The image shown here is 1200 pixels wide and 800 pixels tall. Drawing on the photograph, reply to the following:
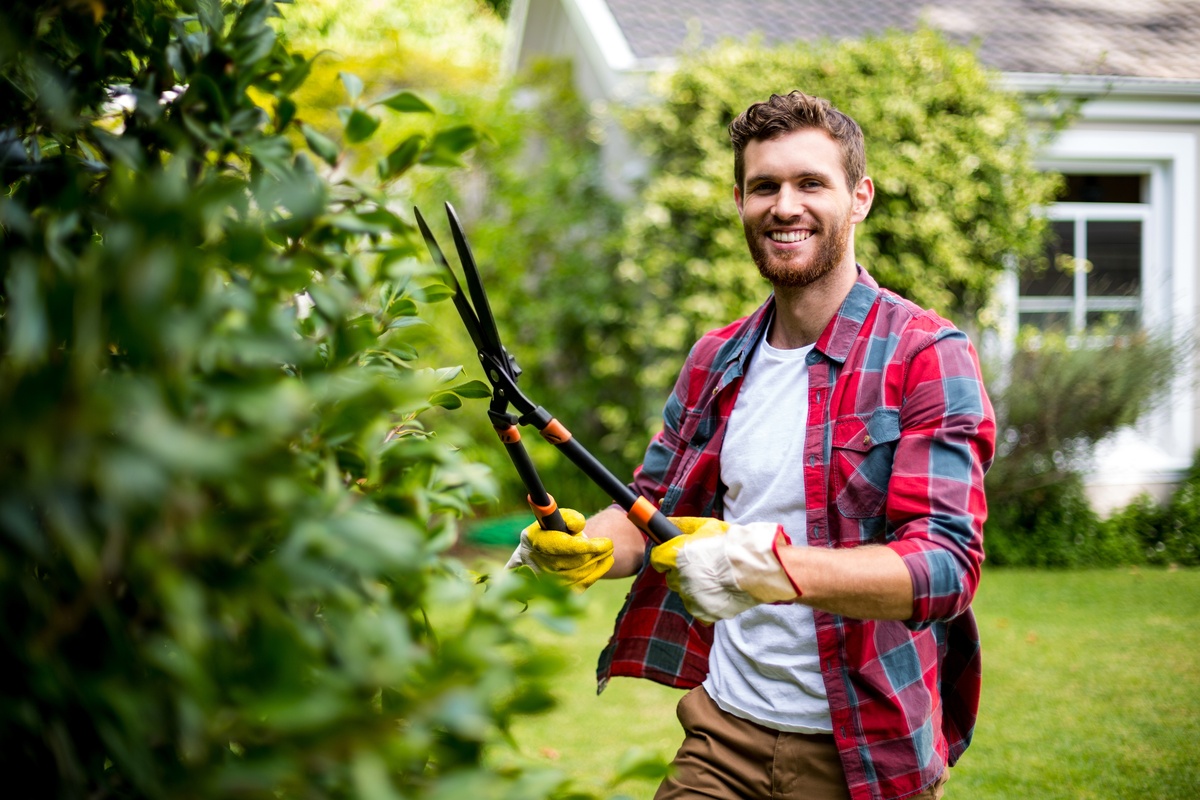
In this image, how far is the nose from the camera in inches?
102

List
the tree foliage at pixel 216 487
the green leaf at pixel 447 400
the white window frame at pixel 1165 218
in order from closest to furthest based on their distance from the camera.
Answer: the tree foliage at pixel 216 487, the green leaf at pixel 447 400, the white window frame at pixel 1165 218

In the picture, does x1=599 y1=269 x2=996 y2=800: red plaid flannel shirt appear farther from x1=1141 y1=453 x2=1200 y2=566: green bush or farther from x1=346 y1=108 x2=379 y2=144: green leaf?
x1=1141 y1=453 x2=1200 y2=566: green bush

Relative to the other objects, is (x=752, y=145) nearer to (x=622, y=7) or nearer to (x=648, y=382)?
(x=648, y=382)

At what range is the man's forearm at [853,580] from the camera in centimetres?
190

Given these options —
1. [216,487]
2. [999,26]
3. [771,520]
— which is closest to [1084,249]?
[999,26]

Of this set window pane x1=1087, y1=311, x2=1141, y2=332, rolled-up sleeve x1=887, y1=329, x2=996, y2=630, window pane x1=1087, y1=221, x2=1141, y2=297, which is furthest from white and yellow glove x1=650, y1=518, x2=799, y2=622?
window pane x1=1087, y1=221, x2=1141, y2=297

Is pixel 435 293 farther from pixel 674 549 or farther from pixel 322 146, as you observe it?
pixel 674 549

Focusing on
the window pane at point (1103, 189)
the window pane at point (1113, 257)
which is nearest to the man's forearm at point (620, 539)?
the window pane at point (1113, 257)

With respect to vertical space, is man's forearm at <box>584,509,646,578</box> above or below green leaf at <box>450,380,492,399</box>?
below

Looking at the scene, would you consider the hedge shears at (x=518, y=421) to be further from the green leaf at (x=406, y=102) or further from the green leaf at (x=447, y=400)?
the green leaf at (x=406, y=102)

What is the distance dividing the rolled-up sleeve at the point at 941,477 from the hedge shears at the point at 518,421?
0.47m

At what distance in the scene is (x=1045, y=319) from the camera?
875 centimetres

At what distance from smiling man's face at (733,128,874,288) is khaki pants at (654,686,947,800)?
3.52 ft

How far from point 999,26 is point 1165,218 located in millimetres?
2404
